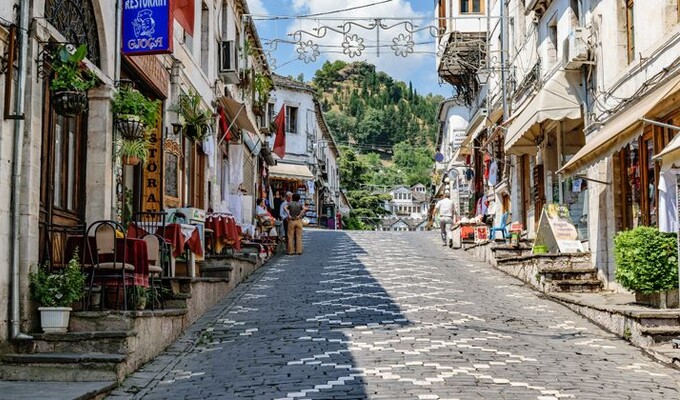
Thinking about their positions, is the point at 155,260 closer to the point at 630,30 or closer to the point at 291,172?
the point at 630,30

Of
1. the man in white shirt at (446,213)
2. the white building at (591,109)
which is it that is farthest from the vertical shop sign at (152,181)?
the man in white shirt at (446,213)

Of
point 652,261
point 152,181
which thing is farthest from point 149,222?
point 652,261

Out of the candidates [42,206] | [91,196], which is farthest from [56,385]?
[91,196]

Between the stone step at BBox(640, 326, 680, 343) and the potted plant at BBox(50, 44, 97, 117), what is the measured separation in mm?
6772

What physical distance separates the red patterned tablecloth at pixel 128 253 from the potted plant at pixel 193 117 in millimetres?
6881

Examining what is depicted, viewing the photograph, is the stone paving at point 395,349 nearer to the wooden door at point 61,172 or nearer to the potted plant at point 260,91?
the wooden door at point 61,172

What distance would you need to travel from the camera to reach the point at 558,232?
16.6 metres

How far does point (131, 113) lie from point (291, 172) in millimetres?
33252

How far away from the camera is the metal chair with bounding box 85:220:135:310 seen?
8.97m

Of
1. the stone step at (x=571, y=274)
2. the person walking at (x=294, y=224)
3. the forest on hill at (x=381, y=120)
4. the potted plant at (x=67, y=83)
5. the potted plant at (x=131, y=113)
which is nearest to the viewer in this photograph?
the potted plant at (x=67, y=83)

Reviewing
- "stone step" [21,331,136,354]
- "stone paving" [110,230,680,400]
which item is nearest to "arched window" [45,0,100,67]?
"stone step" [21,331,136,354]

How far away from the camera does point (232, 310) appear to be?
13.0m

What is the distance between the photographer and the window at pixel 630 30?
14688 mm

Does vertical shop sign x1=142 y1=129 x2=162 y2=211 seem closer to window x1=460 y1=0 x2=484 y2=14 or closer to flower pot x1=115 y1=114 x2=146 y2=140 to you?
flower pot x1=115 y1=114 x2=146 y2=140
